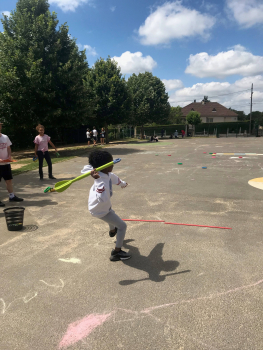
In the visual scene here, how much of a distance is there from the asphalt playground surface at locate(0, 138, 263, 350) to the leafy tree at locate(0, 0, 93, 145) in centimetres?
1246

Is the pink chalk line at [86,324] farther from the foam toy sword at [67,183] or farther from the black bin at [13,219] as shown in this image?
the black bin at [13,219]

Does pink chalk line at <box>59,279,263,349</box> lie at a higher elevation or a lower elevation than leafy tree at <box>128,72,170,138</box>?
lower

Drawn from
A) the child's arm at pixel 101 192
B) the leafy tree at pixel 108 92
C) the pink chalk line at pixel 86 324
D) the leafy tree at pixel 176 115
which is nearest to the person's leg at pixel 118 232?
the child's arm at pixel 101 192

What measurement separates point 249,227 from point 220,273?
185cm

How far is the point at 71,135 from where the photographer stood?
1193 inches

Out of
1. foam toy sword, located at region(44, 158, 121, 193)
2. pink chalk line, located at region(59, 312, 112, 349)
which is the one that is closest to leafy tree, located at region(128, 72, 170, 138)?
foam toy sword, located at region(44, 158, 121, 193)

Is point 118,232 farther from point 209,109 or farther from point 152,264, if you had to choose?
point 209,109

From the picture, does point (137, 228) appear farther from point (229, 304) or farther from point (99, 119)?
point (99, 119)

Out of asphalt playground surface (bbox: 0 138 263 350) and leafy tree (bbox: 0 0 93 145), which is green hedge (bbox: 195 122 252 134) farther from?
asphalt playground surface (bbox: 0 138 263 350)

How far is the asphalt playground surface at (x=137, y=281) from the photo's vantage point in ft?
7.70

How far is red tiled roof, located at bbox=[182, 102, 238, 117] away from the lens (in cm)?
7606

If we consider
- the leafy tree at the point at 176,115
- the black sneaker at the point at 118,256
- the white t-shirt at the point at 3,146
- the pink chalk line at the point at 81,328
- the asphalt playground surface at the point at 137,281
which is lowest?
the pink chalk line at the point at 81,328

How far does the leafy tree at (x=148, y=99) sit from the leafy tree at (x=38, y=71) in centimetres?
2098

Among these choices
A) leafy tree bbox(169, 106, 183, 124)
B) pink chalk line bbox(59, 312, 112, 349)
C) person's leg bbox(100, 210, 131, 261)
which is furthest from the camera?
leafy tree bbox(169, 106, 183, 124)
